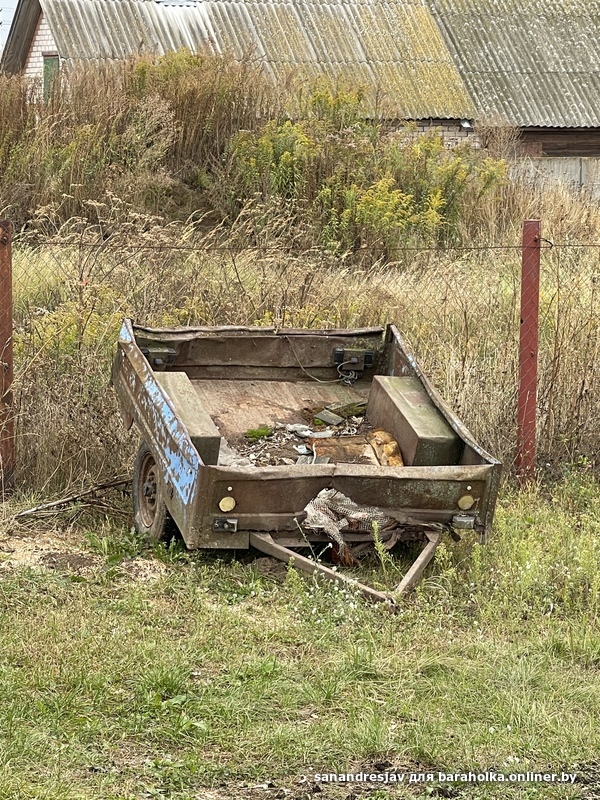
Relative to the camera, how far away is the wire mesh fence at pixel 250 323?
6996 mm

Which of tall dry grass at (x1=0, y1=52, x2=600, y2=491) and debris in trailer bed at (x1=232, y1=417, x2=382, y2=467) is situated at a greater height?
tall dry grass at (x1=0, y1=52, x2=600, y2=491)

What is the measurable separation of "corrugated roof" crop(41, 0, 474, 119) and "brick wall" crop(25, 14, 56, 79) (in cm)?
123

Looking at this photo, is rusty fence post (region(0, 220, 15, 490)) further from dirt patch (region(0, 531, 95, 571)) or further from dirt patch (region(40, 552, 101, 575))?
dirt patch (region(40, 552, 101, 575))

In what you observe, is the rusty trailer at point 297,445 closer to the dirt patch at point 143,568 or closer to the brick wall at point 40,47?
the dirt patch at point 143,568

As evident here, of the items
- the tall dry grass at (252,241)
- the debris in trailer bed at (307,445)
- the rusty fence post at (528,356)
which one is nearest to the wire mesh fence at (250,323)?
the tall dry grass at (252,241)

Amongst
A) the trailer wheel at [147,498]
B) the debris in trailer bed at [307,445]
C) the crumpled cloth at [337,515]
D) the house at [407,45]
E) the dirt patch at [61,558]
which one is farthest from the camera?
the house at [407,45]

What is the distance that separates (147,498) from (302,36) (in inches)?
763

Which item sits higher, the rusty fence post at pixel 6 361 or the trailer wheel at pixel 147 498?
the rusty fence post at pixel 6 361

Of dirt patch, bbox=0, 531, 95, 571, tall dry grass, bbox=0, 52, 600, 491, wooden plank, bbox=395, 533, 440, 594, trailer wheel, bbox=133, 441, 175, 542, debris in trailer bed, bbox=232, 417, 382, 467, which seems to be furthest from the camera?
tall dry grass, bbox=0, 52, 600, 491

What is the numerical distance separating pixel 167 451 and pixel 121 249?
2870 mm

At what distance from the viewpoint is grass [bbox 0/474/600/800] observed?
3.75 meters

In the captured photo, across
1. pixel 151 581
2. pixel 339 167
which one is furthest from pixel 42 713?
pixel 339 167

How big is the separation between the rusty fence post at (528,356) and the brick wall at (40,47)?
17684 millimetres

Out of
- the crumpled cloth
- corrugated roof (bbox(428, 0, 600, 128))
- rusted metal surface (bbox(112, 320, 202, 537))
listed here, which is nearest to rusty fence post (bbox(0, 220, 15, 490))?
rusted metal surface (bbox(112, 320, 202, 537))
